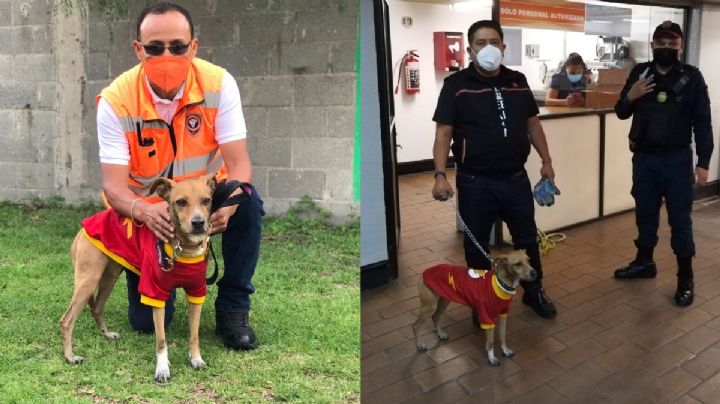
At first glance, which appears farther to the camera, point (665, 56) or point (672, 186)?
point (672, 186)

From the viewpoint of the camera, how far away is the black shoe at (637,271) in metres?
3.09

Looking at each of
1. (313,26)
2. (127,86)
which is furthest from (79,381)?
(313,26)

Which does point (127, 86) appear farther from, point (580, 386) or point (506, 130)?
point (580, 386)

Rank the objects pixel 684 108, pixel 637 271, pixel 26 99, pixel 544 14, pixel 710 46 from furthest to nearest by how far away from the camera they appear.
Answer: pixel 710 46 → pixel 544 14 → pixel 637 271 → pixel 684 108 → pixel 26 99

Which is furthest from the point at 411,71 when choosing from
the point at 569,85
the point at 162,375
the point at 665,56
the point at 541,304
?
the point at 162,375

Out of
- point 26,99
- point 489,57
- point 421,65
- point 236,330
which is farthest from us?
point 421,65

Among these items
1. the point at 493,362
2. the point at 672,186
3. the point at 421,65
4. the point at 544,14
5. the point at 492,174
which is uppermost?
the point at 544,14

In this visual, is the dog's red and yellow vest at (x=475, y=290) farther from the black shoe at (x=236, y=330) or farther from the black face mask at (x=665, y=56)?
the black face mask at (x=665, y=56)

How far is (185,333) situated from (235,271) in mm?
297

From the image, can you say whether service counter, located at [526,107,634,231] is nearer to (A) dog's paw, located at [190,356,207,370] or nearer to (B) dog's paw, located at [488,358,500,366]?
(B) dog's paw, located at [488,358,500,366]

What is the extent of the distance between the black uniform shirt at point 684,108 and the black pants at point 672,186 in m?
0.07

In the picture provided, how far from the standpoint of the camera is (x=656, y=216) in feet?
10.0

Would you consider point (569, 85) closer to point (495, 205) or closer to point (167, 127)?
point (495, 205)

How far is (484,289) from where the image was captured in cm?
232
